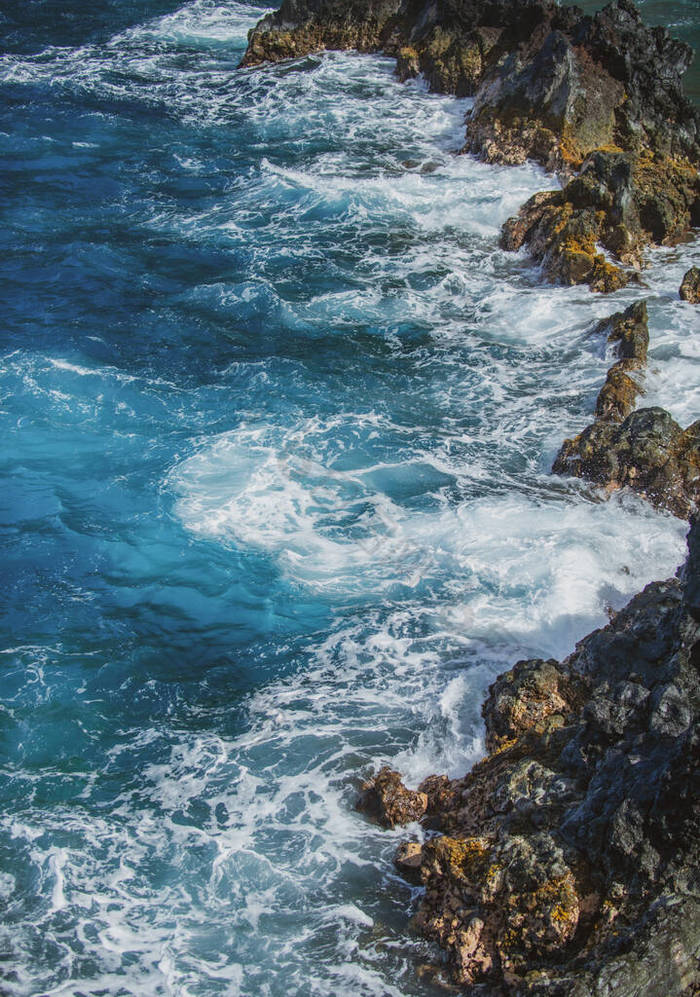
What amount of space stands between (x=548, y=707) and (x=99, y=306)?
1148 cm

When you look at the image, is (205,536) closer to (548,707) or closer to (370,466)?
(370,466)

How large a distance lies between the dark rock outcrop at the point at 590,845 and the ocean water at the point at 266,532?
0.47 m

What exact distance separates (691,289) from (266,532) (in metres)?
8.74

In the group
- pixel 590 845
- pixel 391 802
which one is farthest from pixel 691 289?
pixel 590 845

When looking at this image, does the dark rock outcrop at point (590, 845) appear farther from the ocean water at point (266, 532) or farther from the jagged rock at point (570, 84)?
the jagged rock at point (570, 84)

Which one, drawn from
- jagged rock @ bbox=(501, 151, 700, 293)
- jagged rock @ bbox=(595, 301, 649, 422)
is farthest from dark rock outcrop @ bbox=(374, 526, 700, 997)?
jagged rock @ bbox=(501, 151, 700, 293)

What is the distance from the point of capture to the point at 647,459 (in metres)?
10.8

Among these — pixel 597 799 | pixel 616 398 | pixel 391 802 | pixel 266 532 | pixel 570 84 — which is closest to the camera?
pixel 597 799

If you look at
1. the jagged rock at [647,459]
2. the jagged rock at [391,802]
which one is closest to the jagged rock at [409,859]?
the jagged rock at [391,802]

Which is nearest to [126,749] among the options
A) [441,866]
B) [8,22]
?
[441,866]

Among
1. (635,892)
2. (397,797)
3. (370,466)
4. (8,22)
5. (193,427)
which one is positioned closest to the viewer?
(635,892)

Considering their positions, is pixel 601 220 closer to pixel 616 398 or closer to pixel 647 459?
pixel 616 398

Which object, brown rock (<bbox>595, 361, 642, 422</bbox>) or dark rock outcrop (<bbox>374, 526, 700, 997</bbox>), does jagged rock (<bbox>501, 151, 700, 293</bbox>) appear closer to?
brown rock (<bbox>595, 361, 642, 422</bbox>)

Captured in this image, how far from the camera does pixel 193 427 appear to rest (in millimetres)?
12703
